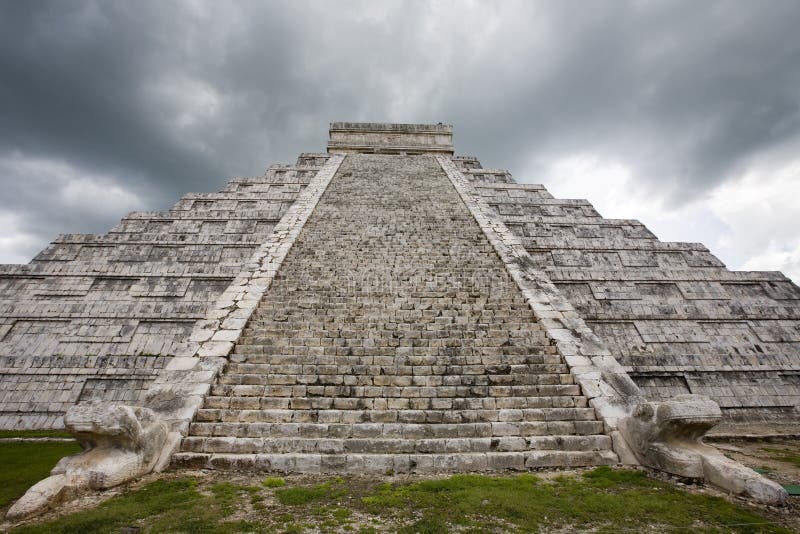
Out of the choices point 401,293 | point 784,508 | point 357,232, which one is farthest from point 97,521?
point 357,232

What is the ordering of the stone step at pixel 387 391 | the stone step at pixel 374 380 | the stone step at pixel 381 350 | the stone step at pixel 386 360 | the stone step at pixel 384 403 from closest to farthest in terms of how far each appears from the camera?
the stone step at pixel 384 403, the stone step at pixel 387 391, the stone step at pixel 374 380, the stone step at pixel 386 360, the stone step at pixel 381 350

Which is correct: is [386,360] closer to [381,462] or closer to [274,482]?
[381,462]

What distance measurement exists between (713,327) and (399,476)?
860 centimetres

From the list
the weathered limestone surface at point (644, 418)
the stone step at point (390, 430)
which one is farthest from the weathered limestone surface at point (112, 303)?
the weathered limestone surface at point (644, 418)

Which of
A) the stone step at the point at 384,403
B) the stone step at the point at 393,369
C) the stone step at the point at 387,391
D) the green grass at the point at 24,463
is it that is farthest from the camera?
the stone step at the point at 393,369

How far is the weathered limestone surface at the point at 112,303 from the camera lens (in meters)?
6.94

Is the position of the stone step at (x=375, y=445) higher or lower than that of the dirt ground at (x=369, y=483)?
higher

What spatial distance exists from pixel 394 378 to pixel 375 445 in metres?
1.15

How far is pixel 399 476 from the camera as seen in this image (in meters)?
3.95

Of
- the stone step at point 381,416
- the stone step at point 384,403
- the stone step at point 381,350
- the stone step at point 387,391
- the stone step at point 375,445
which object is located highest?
the stone step at point 381,350

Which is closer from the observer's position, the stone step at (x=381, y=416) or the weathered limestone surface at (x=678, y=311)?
the stone step at (x=381, y=416)

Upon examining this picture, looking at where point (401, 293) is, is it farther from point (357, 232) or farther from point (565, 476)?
point (565, 476)

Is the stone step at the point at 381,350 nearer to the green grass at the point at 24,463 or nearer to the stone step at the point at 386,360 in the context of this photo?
the stone step at the point at 386,360

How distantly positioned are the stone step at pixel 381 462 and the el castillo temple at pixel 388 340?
19mm
